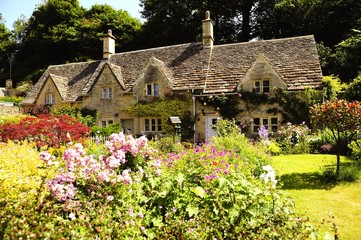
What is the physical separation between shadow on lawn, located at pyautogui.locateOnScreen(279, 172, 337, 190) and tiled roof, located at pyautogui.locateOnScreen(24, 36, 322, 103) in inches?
422

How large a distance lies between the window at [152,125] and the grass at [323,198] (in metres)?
13.2

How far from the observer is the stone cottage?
20.9 meters

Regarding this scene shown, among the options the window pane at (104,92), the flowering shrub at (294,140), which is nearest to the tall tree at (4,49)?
the window pane at (104,92)

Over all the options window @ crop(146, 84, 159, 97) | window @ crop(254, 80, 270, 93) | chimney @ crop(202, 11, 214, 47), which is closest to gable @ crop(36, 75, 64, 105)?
window @ crop(146, 84, 159, 97)

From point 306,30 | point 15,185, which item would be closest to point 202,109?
point 15,185

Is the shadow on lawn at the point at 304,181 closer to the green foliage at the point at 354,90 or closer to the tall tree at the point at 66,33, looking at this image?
the green foliage at the point at 354,90

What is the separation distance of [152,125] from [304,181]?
52.4 ft

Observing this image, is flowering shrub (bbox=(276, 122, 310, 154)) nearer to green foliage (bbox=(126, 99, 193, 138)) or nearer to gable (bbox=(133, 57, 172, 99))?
green foliage (bbox=(126, 99, 193, 138))

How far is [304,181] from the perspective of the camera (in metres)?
9.85

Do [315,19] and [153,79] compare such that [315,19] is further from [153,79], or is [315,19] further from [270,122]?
[153,79]

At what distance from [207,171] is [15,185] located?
12.7ft

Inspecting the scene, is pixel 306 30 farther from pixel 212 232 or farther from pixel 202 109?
pixel 212 232

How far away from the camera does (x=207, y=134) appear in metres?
21.7

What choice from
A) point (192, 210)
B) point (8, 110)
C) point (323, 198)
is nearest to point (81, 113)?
point (8, 110)
